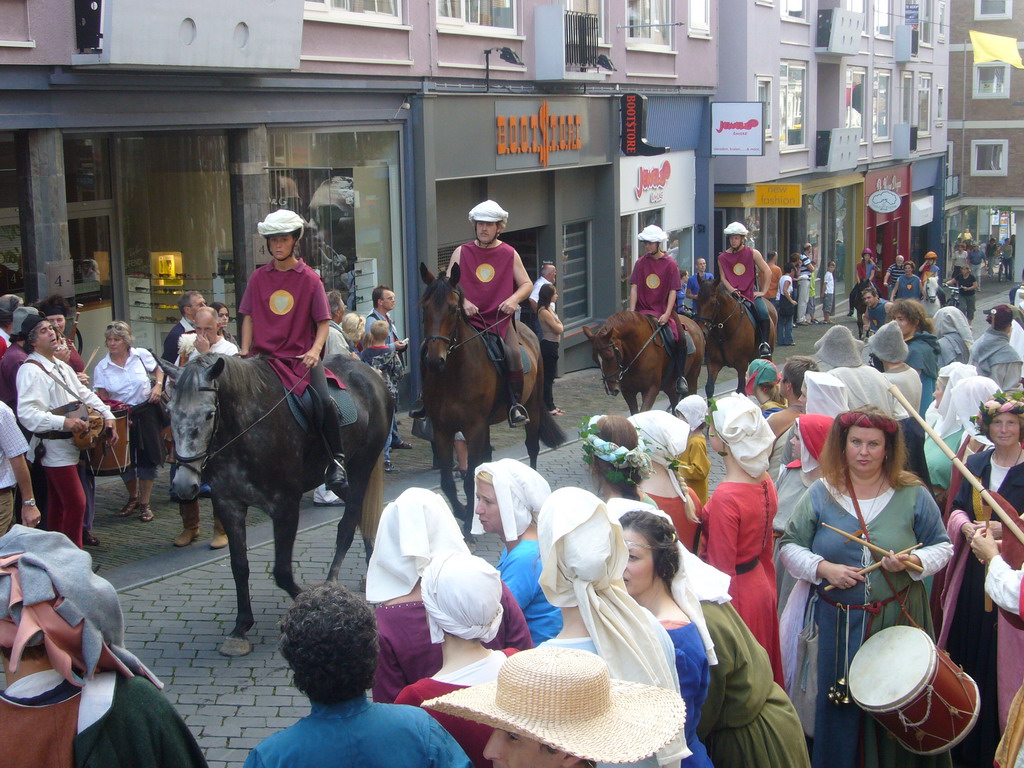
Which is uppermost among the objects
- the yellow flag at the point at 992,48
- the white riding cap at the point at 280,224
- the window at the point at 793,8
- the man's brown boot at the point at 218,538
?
the window at the point at 793,8

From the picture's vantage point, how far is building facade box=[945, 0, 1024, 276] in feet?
177

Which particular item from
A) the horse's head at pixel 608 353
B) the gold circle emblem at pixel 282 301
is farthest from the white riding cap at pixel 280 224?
the horse's head at pixel 608 353

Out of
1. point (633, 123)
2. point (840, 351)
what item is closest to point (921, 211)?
point (633, 123)

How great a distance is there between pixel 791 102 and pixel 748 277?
55.8 ft

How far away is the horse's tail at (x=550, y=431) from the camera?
12.2 metres

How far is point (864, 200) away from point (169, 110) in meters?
30.3

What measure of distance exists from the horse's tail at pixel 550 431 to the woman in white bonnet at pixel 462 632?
838 centimetres

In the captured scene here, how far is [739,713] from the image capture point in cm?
421

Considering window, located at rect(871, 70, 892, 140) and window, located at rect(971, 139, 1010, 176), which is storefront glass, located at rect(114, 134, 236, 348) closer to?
window, located at rect(871, 70, 892, 140)

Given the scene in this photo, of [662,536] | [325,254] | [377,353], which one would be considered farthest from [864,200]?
[662,536]

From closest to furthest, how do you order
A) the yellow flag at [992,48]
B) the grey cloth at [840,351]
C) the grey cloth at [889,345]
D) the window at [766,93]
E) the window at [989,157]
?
the grey cloth at [840,351] < the grey cloth at [889,345] < the window at [766,93] < the yellow flag at [992,48] < the window at [989,157]

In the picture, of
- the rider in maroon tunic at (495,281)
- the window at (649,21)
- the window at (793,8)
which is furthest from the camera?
the window at (793,8)

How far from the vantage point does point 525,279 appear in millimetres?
11250

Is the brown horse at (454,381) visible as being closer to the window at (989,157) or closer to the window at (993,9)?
the window at (989,157)
